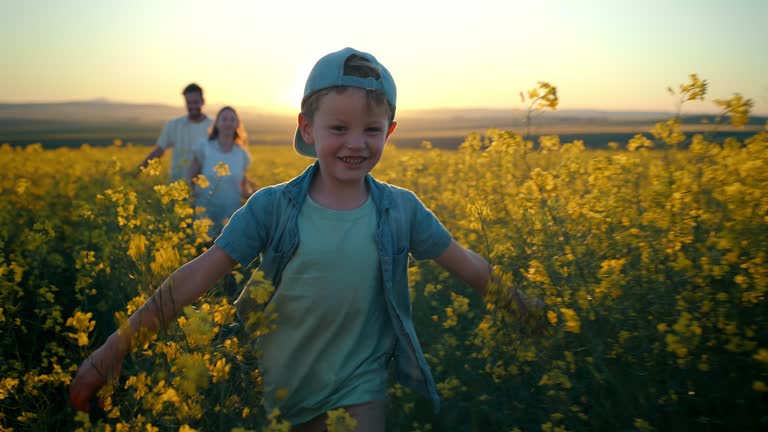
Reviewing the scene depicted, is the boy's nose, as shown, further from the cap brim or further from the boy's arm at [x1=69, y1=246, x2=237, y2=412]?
the boy's arm at [x1=69, y1=246, x2=237, y2=412]

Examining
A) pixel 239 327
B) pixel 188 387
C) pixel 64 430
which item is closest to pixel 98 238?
pixel 64 430

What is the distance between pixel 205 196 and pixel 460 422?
3.97 metres

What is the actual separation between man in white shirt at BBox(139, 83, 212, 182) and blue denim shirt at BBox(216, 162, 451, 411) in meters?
4.72

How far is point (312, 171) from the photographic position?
2320mm

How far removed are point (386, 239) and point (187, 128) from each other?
507cm

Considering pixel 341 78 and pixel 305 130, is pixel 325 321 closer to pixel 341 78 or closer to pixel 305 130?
pixel 305 130

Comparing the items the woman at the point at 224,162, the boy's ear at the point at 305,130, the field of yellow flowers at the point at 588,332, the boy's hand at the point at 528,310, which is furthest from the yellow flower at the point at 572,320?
the woman at the point at 224,162

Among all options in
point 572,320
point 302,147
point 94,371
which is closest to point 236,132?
point 302,147

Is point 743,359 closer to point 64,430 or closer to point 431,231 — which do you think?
point 431,231

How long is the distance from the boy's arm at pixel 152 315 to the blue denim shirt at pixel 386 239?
0.08 m

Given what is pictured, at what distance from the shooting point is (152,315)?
6.41 ft

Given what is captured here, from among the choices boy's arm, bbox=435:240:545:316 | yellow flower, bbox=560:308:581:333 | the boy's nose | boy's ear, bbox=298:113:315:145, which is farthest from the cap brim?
yellow flower, bbox=560:308:581:333

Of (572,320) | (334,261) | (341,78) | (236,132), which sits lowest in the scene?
(572,320)

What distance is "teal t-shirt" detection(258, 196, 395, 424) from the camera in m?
2.15
